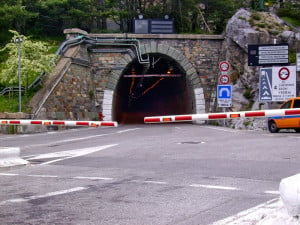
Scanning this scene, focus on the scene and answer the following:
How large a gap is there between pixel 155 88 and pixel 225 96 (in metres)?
25.5

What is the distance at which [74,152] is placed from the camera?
12.6m

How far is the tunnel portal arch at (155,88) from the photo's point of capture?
36438 mm

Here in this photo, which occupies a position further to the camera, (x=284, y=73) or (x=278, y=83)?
(x=278, y=83)

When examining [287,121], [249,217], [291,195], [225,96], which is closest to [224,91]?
[225,96]

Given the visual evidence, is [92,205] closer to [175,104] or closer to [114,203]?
[114,203]

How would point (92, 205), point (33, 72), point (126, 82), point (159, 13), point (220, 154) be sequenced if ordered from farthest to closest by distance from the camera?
point (126, 82) → point (159, 13) → point (33, 72) → point (220, 154) → point (92, 205)

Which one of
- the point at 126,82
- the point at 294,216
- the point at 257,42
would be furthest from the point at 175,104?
the point at 294,216

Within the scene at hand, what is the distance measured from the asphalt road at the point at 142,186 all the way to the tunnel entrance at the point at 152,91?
82.3ft

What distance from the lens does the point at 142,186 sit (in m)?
7.07

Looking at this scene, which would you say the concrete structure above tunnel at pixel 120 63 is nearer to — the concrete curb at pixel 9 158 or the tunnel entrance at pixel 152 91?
the tunnel entrance at pixel 152 91

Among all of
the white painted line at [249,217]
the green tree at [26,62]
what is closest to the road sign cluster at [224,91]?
the green tree at [26,62]

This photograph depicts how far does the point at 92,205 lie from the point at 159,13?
36.4 m

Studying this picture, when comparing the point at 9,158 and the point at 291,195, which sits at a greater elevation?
the point at 291,195

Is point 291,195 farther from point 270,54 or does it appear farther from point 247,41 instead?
point 247,41
